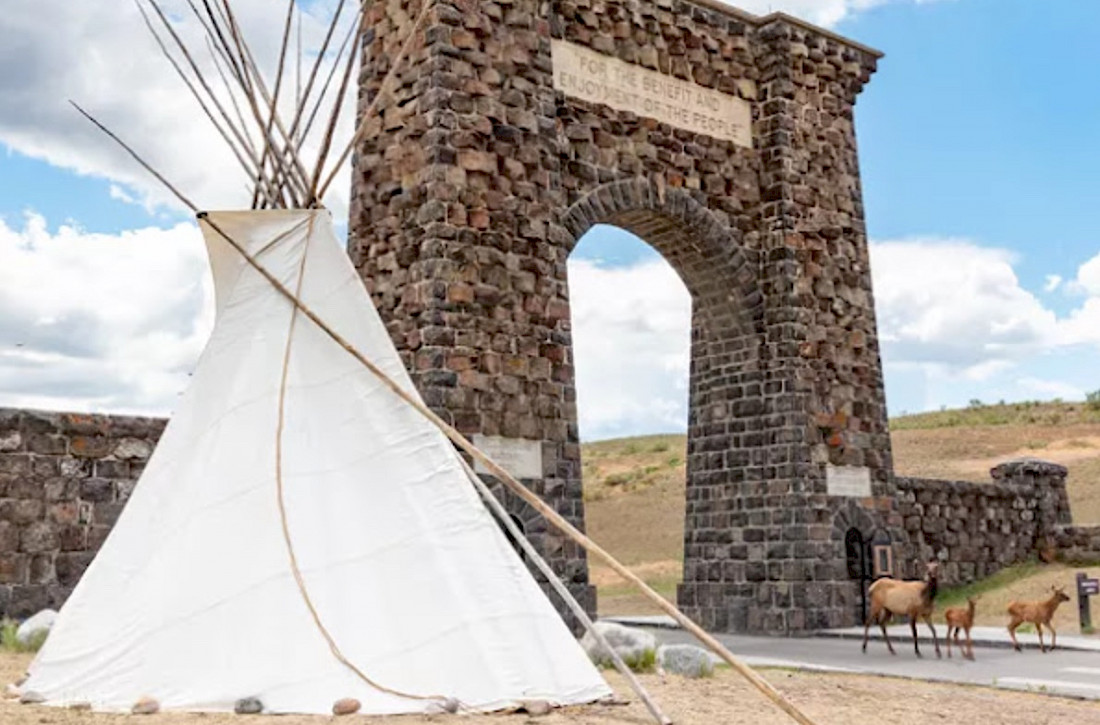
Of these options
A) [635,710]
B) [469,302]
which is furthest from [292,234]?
[469,302]

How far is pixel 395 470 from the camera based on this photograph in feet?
23.5

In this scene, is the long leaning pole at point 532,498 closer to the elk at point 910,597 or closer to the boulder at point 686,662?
the boulder at point 686,662

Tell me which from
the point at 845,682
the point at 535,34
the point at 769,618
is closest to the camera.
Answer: the point at 845,682

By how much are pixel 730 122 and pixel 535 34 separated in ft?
12.5

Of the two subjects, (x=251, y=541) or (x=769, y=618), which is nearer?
(x=251, y=541)

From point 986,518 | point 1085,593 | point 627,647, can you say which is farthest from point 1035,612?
point 986,518

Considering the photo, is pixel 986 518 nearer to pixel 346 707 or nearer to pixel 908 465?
pixel 346 707

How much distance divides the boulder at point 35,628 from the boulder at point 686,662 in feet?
16.9

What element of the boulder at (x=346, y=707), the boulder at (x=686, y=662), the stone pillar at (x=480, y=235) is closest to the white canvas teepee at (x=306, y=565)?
the boulder at (x=346, y=707)

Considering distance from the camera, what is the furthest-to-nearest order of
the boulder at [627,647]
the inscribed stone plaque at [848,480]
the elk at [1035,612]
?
the inscribed stone plaque at [848,480] < the elk at [1035,612] < the boulder at [627,647]

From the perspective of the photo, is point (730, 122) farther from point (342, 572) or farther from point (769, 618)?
point (342, 572)

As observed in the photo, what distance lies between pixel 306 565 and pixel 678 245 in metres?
10.7

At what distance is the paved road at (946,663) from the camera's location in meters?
10.1

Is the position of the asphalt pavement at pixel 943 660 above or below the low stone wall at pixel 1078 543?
below
